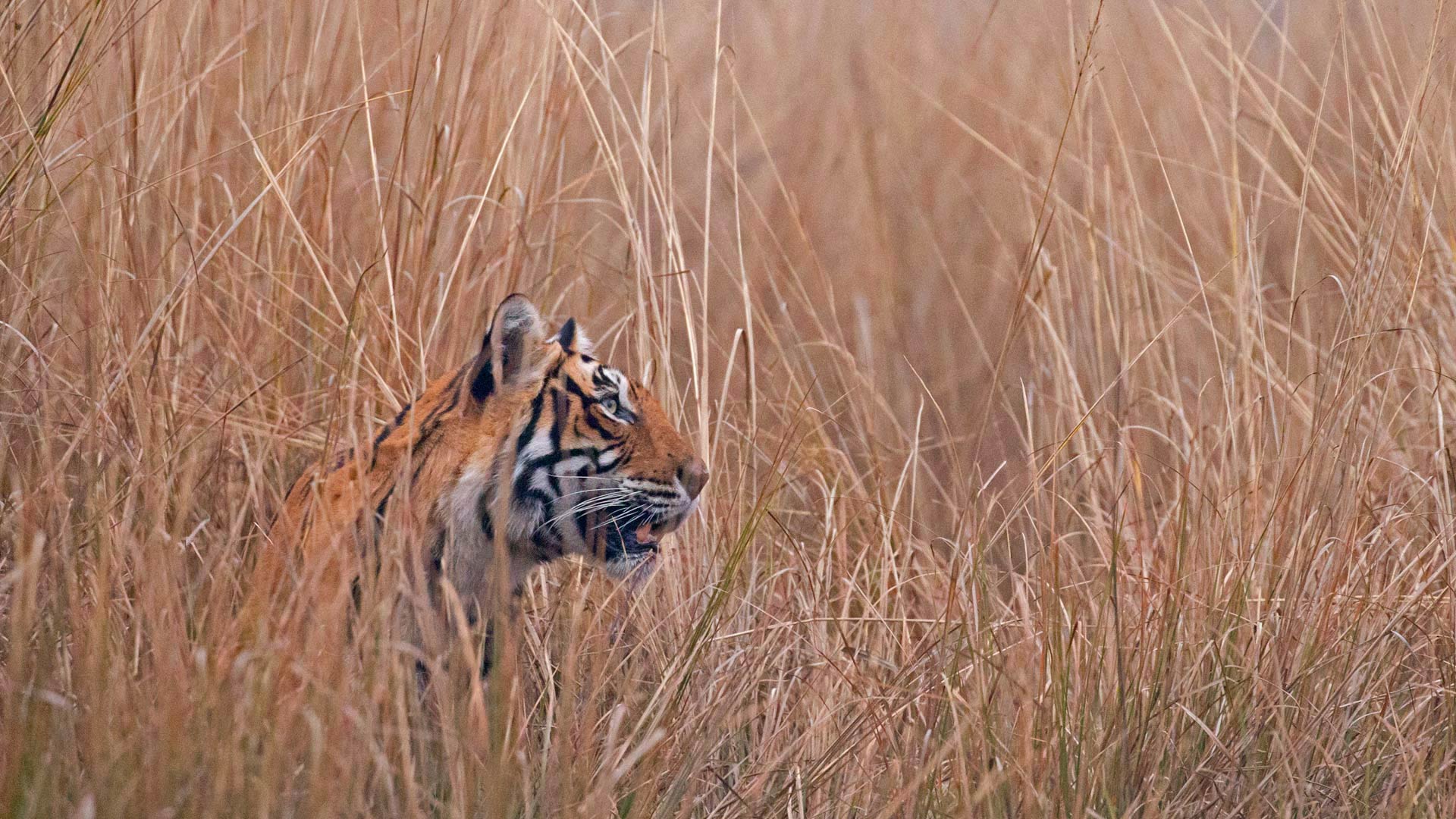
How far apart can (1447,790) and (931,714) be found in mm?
857

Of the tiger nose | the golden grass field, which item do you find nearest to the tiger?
the tiger nose

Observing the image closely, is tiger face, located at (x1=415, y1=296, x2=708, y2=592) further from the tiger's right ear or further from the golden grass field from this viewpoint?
the golden grass field

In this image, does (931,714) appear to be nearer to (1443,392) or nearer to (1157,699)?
(1157,699)

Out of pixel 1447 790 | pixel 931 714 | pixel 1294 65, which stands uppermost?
pixel 1294 65

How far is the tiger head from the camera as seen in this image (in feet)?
8.65

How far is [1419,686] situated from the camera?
8.57ft

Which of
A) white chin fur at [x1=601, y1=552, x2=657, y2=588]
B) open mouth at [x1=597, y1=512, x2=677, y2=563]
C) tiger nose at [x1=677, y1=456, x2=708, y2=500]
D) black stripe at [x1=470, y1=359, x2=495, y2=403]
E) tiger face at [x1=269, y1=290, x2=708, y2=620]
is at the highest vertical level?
black stripe at [x1=470, y1=359, x2=495, y2=403]

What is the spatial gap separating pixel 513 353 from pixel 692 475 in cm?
41

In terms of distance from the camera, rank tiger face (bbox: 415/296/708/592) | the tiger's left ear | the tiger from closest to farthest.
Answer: the tiger → tiger face (bbox: 415/296/708/592) → the tiger's left ear

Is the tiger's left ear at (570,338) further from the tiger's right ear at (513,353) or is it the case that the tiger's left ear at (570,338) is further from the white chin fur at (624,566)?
the white chin fur at (624,566)

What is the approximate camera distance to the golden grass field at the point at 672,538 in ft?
6.78

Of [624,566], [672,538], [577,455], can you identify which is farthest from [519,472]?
[672,538]

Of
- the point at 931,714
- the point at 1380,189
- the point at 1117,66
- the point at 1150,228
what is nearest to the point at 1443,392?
the point at 1380,189

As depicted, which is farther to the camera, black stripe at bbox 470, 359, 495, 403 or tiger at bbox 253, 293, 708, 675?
black stripe at bbox 470, 359, 495, 403
